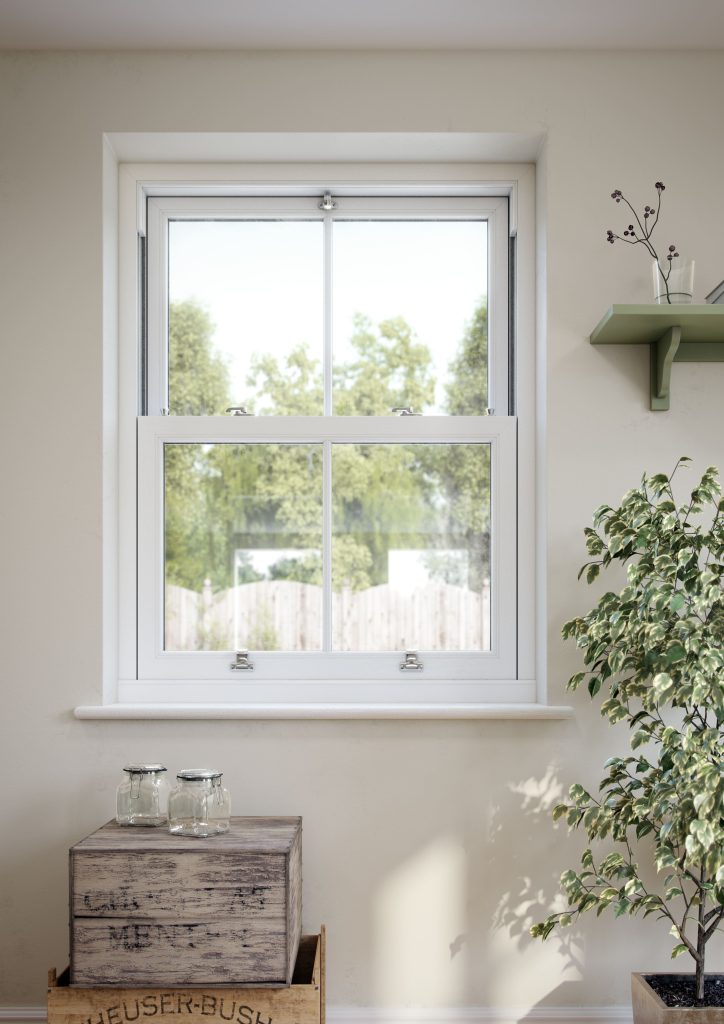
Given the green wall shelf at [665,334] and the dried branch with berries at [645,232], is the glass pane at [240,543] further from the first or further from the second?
the dried branch with berries at [645,232]

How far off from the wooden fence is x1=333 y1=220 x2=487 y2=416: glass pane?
0.55 metres

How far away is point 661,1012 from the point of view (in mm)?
2010

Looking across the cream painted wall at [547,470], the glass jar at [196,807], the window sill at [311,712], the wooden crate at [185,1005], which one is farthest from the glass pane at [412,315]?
the wooden crate at [185,1005]

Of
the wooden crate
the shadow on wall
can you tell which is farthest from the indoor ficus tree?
the wooden crate

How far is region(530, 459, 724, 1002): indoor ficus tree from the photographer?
1906 mm

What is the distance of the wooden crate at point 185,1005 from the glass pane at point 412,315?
1.53 metres

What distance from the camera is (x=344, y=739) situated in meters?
2.39

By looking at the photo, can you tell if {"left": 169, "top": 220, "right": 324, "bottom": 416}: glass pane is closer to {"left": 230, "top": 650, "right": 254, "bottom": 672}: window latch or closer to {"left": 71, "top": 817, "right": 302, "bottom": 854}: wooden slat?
{"left": 230, "top": 650, "right": 254, "bottom": 672}: window latch

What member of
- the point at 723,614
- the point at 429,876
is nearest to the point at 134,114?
the point at 723,614

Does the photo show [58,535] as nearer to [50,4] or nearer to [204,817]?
[204,817]

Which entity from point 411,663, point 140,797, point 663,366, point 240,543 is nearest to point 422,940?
point 411,663

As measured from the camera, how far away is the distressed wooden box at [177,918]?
78.1 inches

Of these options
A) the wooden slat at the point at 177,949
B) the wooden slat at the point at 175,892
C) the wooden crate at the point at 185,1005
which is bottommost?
the wooden crate at the point at 185,1005

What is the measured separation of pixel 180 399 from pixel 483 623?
1108 mm
